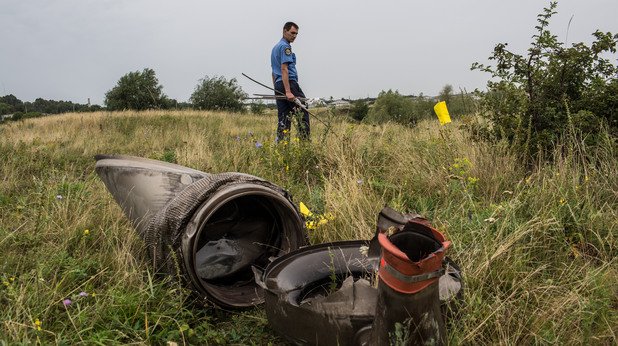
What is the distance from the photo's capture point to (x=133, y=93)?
34.8 meters

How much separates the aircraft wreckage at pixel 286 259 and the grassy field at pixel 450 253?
0.17 m

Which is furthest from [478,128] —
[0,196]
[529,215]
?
[0,196]

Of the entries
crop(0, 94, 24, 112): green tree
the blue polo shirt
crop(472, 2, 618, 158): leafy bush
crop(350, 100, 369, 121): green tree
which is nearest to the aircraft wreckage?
crop(472, 2, 618, 158): leafy bush

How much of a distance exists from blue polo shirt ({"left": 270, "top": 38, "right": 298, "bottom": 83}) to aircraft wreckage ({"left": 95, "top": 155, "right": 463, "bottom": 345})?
3741 mm

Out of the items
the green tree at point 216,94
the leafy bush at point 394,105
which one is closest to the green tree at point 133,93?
the green tree at point 216,94

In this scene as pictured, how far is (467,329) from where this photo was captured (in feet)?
6.15

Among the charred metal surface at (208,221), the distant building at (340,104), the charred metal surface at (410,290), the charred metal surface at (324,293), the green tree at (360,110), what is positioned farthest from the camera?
the green tree at (360,110)

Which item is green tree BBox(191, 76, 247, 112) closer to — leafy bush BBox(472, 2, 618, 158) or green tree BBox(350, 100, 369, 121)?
green tree BBox(350, 100, 369, 121)

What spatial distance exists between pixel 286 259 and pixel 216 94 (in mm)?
30583

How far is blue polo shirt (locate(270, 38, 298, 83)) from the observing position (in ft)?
21.6

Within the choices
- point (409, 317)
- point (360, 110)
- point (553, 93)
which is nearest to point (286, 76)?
point (553, 93)

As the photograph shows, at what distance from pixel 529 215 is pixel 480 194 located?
676 mm

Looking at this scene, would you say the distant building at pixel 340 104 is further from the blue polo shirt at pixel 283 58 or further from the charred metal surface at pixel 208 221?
the charred metal surface at pixel 208 221

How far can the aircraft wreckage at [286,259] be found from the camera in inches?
62.7
